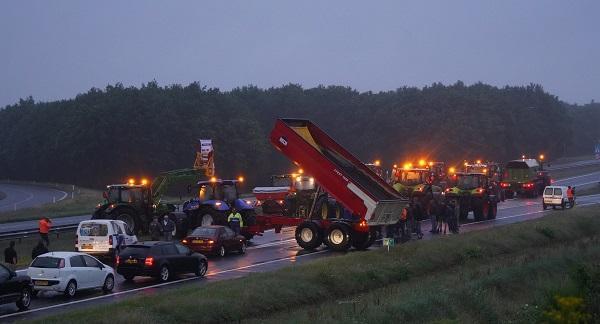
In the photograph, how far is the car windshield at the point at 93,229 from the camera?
102 feet

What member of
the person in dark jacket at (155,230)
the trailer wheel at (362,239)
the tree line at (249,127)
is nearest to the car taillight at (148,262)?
the person in dark jacket at (155,230)

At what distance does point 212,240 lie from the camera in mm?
32625

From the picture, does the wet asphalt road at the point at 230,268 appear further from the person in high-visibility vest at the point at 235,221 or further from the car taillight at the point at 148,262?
the person in high-visibility vest at the point at 235,221

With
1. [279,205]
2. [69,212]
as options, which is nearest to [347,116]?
[69,212]

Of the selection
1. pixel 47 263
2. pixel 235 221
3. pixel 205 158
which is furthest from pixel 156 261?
pixel 205 158

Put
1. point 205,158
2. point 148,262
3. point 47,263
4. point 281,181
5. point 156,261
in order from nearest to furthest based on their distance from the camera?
point 47,263 < point 148,262 < point 156,261 < point 205,158 < point 281,181

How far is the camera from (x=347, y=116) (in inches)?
4811

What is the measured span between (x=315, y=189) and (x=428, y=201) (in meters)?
10.2

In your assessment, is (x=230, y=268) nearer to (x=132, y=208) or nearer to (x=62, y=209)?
(x=132, y=208)

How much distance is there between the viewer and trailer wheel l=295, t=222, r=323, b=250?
34594mm

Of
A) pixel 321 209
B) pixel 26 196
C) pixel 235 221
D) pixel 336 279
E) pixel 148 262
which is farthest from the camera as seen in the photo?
pixel 26 196

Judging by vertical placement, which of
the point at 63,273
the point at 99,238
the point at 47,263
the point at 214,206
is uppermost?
the point at 214,206

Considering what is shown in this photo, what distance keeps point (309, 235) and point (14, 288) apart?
16.0 metres

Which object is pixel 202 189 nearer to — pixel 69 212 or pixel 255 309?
pixel 255 309
